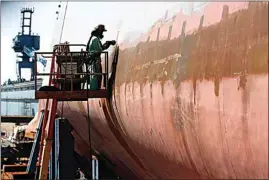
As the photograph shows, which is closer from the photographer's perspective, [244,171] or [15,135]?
[244,171]

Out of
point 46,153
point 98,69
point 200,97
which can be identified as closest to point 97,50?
point 98,69

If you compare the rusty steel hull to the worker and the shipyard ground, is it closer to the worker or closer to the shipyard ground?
the worker

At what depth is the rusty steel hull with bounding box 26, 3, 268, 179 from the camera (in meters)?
2.87

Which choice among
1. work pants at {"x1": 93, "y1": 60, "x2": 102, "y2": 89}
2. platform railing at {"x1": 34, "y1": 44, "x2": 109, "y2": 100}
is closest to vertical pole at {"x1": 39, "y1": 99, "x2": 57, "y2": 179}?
platform railing at {"x1": 34, "y1": 44, "x2": 109, "y2": 100}

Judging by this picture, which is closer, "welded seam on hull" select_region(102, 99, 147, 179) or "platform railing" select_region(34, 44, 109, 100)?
"welded seam on hull" select_region(102, 99, 147, 179)

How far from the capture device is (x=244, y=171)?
3121 mm

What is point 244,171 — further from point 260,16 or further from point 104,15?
point 104,15

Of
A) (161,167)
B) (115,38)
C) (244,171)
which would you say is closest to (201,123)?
(244,171)

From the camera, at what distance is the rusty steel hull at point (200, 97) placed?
113 inches

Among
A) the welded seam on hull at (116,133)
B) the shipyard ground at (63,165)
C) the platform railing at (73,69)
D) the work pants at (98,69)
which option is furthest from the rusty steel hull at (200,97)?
the shipyard ground at (63,165)

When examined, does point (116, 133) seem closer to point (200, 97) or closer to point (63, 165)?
point (63, 165)

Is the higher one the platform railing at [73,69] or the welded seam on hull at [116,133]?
the platform railing at [73,69]

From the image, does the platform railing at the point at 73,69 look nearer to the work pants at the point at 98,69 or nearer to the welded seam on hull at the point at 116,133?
the work pants at the point at 98,69

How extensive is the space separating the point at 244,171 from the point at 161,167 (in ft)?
7.13
